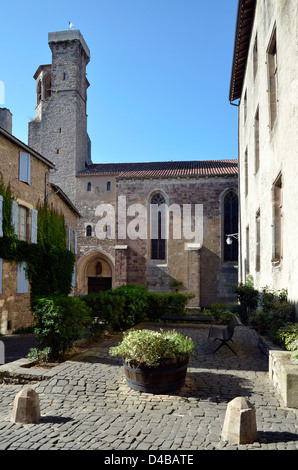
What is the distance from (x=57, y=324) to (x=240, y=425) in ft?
15.3

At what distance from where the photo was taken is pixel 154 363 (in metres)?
5.27

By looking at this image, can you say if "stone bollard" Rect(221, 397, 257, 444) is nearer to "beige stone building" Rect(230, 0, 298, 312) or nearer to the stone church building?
"beige stone building" Rect(230, 0, 298, 312)

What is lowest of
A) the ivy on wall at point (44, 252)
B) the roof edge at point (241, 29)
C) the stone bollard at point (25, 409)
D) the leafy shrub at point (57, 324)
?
the stone bollard at point (25, 409)

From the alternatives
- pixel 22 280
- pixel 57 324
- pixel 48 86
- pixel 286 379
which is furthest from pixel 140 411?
pixel 48 86

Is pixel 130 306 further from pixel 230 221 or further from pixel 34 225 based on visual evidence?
pixel 230 221

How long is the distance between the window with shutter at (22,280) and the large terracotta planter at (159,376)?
33.2 ft

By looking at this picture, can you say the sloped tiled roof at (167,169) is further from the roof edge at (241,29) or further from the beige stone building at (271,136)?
the beige stone building at (271,136)

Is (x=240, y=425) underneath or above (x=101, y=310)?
underneath

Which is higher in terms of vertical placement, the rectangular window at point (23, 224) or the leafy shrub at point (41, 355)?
the rectangular window at point (23, 224)

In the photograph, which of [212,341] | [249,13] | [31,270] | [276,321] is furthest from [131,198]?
[276,321]

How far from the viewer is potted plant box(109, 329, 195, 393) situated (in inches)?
210

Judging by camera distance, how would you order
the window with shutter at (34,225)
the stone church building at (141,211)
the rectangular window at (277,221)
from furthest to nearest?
the stone church building at (141,211) → the window with shutter at (34,225) → the rectangular window at (277,221)

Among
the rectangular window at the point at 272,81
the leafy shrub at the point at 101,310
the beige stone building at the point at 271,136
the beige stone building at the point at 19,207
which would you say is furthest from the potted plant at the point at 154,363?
the beige stone building at the point at 19,207

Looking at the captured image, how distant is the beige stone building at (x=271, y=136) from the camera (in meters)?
7.42
